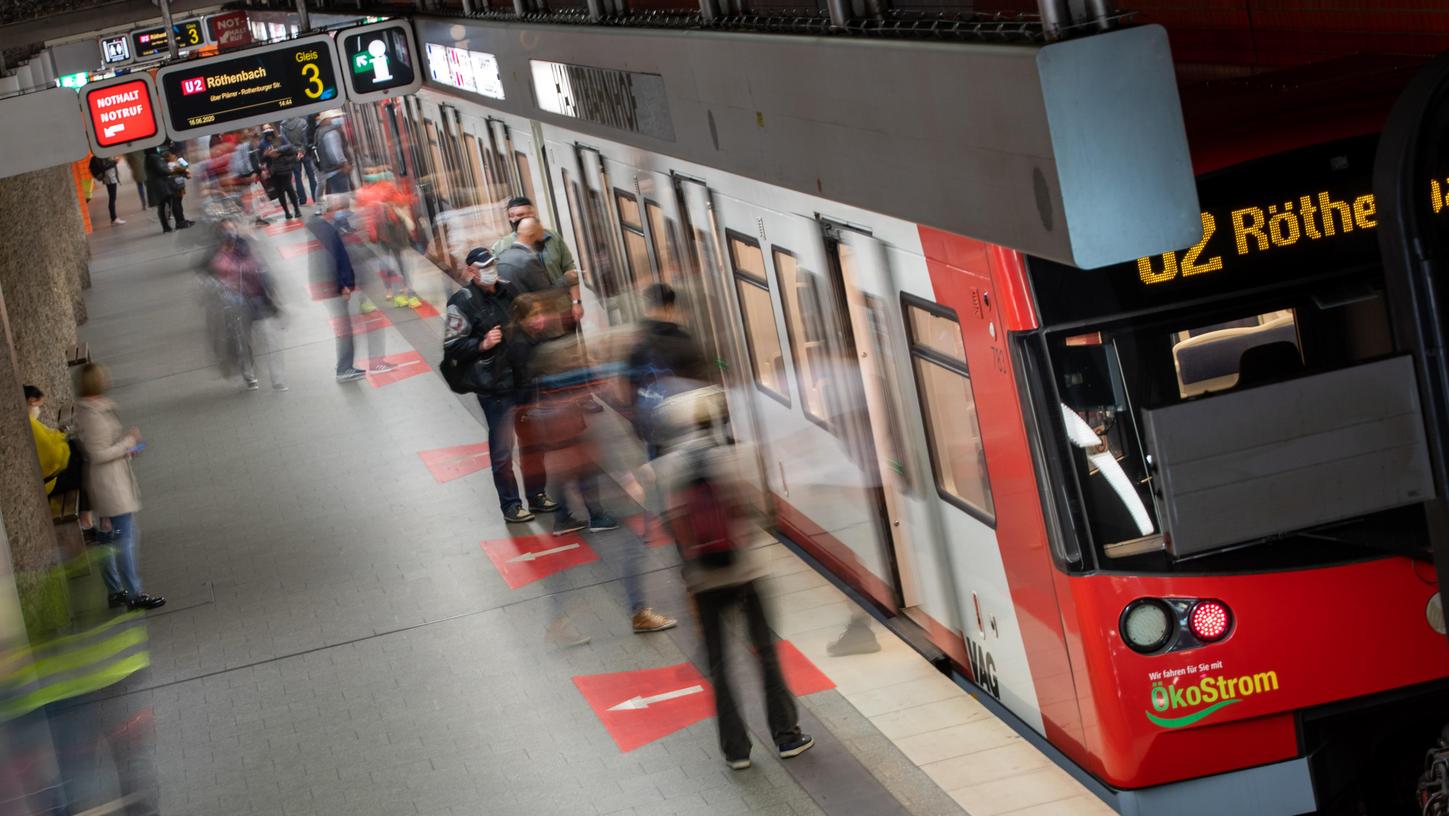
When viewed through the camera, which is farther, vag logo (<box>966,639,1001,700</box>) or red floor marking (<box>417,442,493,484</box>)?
red floor marking (<box>417,442,493,484</box>)

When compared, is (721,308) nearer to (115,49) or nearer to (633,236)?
(633,236)

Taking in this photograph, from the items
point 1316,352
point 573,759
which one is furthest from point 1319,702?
point 573,759

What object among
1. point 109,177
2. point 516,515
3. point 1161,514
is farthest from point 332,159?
point 1161,514

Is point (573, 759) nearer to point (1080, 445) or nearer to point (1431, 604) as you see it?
point (1080, 445)

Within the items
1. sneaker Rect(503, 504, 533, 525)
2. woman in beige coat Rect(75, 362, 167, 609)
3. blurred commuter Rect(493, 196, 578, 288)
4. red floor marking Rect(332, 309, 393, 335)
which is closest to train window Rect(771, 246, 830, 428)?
blurred commuter Rect(493, 196, 578, 288)

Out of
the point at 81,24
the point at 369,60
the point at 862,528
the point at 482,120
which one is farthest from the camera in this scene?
the point at 81,24

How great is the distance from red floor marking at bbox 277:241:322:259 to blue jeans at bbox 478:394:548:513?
16.3m

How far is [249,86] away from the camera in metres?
15.1

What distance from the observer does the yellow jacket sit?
11734 millimetres

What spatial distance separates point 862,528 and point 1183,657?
9.14 ft

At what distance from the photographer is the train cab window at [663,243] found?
10.6 meters

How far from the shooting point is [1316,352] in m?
5.79

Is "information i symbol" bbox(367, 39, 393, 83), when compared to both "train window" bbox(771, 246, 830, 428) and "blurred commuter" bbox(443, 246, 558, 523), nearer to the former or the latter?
"blurred commuter" bbox(443, 246, 558, 523)

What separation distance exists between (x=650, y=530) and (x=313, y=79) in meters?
6.96
